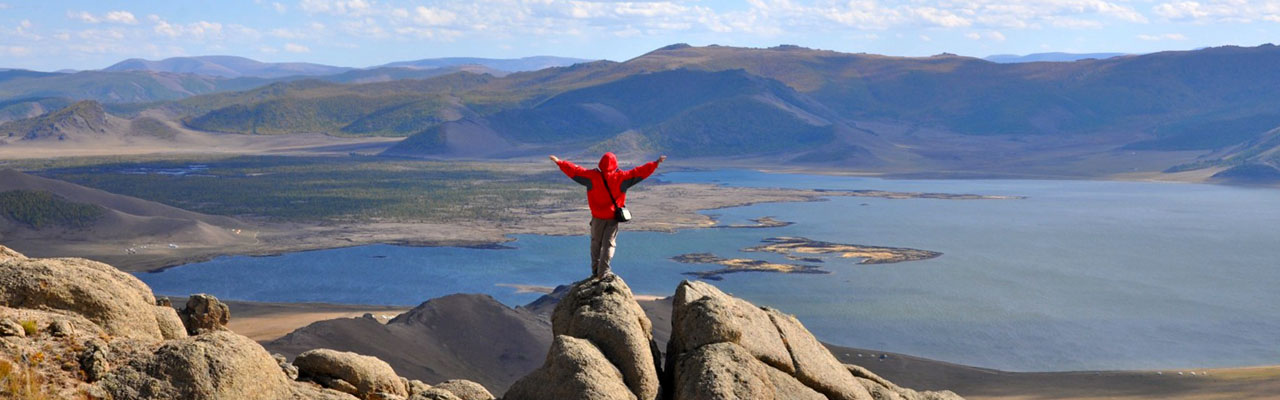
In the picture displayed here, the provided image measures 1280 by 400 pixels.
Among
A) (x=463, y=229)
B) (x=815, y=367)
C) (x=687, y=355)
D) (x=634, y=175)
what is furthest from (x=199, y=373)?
(x=463, y=229)

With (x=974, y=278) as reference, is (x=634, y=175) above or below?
above

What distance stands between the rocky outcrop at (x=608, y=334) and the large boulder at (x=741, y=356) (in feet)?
1.15

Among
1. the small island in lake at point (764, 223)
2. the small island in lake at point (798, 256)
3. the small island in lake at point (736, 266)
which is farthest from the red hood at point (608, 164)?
the small island in lake at point (764, 223)

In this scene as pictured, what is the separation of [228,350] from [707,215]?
310 feet

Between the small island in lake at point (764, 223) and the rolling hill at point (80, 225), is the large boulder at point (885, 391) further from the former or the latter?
the small island in lake at point (764, 223)

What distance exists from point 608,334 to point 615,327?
104 mm

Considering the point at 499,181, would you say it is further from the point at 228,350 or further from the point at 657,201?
the point at 228,350

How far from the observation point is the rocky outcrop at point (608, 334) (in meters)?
11.8

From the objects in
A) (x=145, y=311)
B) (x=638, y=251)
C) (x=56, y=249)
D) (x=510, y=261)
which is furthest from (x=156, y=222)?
(x=145, y=311)

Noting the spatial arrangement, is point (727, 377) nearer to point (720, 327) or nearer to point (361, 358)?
point (720, 327)

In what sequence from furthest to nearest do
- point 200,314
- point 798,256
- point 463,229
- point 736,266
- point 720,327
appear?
point 463,229 → point 798,256 → point 736,266 → point 200,314 → point 720,327

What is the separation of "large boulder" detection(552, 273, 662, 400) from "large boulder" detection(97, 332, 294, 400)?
10.9ft

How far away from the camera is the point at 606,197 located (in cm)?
1353

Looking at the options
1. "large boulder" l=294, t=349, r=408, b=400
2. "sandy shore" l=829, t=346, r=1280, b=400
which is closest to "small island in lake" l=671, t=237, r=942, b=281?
"sandy shore" l=829, t=346, r=1280, b=400
